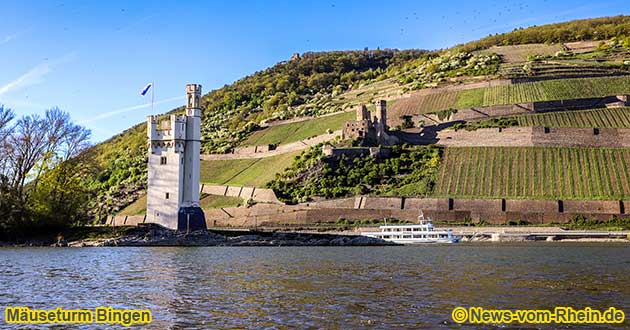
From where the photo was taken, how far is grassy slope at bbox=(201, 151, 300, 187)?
95.3m

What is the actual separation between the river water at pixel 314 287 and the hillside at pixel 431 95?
115ft

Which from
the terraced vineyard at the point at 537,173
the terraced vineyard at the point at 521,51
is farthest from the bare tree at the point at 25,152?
the terraced vineyard at the point at 521,51

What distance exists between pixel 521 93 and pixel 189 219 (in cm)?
6336

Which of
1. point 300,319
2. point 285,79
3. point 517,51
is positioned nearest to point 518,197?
point 300,319

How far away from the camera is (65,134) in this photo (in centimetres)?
6278

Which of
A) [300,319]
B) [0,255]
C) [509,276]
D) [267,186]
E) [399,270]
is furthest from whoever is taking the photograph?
[267,186]

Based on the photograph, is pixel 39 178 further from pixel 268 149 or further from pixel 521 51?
pixel 521 51

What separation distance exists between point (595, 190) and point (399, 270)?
156ft

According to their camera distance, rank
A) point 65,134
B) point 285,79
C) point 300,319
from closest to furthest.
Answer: point 300,319, point 65,134, point 285,79

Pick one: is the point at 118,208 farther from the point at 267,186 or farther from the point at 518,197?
the point at 518,197

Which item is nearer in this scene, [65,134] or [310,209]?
[65,134]

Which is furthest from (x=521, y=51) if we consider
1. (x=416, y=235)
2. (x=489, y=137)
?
(x=416, y=235)

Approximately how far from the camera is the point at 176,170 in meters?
63.5

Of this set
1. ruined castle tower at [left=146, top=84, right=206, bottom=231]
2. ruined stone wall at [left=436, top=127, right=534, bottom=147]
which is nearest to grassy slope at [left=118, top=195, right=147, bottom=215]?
ruined castle tower at [left=146, top=84, right=206, bottom=231]
